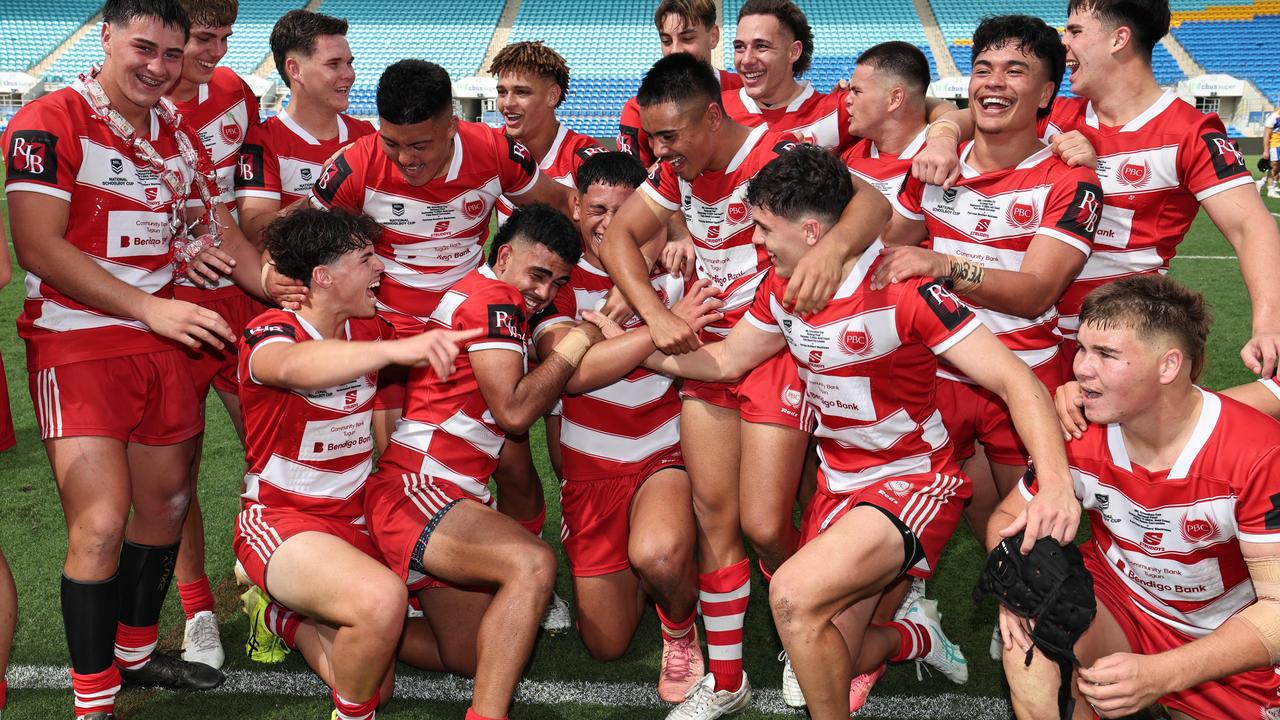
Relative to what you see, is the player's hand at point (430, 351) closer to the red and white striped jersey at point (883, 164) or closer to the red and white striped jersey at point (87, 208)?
the red and white striped jersey at point (87, 208)

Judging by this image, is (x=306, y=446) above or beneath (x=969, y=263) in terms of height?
beneath

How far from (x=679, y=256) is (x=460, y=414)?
1137 millimetres

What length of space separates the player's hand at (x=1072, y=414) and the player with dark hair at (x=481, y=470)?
1.80 m

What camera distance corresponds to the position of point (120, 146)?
12.4ft

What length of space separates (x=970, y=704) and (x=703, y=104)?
2.61 metres

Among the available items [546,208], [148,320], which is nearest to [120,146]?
[148,320]

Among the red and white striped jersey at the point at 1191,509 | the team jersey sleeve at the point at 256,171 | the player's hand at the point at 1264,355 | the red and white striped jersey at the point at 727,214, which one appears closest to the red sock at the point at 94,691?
the team jersey sleeve at the point at 256,171

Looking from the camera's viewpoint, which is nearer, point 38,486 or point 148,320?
point 148,320

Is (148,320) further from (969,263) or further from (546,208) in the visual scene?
(969,263)

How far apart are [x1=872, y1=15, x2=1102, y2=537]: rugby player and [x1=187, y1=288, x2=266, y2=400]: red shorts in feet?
9.36

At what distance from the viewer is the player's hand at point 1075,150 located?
386 cm

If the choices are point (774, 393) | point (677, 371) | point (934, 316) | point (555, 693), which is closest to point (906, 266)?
point (934, 316)

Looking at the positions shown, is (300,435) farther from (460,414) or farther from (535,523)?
(535,523)

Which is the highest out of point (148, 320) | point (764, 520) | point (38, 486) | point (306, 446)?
point (148, 320)
